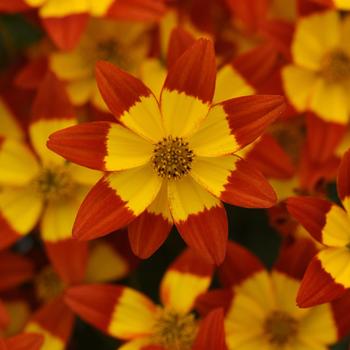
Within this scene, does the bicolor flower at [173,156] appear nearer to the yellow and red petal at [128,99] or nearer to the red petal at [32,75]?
the yellow and red petal at [128,99]

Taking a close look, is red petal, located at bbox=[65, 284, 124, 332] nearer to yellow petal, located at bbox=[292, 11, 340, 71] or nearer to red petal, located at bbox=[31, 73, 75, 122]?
red petal, located at bbox=[31, 73, 75, 122]

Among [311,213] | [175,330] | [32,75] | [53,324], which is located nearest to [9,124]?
[32,75]

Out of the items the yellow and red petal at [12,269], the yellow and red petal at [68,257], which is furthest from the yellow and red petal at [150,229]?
the yellow and red petal at [12,269]

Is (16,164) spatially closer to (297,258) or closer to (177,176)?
(177,176)

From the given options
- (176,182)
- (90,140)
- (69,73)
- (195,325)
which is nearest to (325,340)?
(195,325)

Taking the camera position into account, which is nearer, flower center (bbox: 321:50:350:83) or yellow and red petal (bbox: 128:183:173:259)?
yellow and red petal (bbox: 128:183:173:259)

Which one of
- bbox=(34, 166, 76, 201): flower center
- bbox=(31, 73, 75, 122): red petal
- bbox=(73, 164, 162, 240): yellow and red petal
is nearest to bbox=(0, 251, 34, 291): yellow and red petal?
bbox=(34, 166, 76, 201): flower center

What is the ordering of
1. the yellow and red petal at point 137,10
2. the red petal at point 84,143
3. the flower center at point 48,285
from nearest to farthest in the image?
the red petal at point 84,143
the yellow and red petal at point 137,10
the flower center at point 48,285
